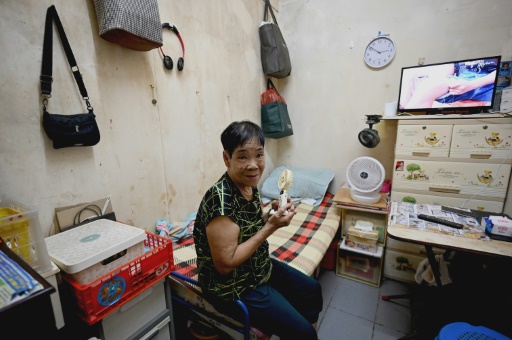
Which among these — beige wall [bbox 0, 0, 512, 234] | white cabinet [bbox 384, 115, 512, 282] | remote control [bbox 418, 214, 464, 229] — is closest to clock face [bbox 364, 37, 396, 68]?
beige wall [bbox 0, 0, 512, 234]

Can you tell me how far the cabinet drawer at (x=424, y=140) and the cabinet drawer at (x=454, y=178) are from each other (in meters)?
0.09

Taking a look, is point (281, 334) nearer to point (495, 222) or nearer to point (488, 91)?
point (495, 222)

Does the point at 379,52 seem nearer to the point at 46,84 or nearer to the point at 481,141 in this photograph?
the point at 481,141

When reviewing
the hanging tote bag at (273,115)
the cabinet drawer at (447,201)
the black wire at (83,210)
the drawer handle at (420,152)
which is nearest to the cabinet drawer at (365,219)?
the cabinet drawer at (447,201)

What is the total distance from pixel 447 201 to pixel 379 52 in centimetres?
181

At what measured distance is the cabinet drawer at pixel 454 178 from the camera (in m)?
1.95

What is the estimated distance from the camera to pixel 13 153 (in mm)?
1141

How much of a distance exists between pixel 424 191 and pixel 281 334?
1938mm

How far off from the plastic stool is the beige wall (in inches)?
75.5

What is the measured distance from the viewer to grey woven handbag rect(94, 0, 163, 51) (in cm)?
126

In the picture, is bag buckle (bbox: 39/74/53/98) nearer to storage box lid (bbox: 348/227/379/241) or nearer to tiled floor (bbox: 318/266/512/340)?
tiled floor (bbox: 318/266/512/340)

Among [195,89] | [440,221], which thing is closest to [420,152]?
[440,221]

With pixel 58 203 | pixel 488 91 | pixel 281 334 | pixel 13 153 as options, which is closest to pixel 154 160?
pixel 58 203

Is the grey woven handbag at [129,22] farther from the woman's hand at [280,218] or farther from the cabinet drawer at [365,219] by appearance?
the cabinet drawer at [365,219]
